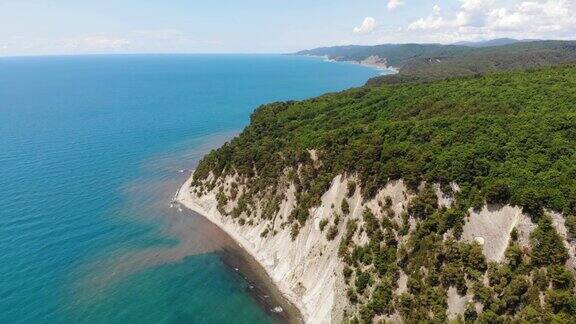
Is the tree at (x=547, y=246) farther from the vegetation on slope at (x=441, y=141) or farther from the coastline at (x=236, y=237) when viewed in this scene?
the coastline at (x=236, y=237)

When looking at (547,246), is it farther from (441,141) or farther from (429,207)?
(441,141)

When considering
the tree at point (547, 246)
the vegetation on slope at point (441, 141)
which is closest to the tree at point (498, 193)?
the vegetation on slope at point (441, 141)

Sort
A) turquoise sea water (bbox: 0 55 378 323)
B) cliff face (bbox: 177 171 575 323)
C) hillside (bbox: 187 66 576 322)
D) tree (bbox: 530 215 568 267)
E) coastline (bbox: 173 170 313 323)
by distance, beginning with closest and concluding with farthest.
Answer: tree (bbox: 530 215 568 267) < hillside (bbox: 187 66 576 322) < cliff face (bbox: 177 171 575 323) < turquoise sea water (bbox: 0 55 378 323) < coastline (bbox: 173 170 313 323)

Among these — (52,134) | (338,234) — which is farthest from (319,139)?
(52,134)

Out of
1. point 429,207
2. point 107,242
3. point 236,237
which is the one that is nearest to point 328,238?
point 429,207

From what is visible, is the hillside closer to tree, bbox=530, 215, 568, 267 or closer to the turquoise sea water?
tree, bbox=530, 215, 568, 267

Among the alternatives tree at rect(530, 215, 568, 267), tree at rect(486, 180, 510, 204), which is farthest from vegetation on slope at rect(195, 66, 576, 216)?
tree at rect(530, 215, 568, 267)
